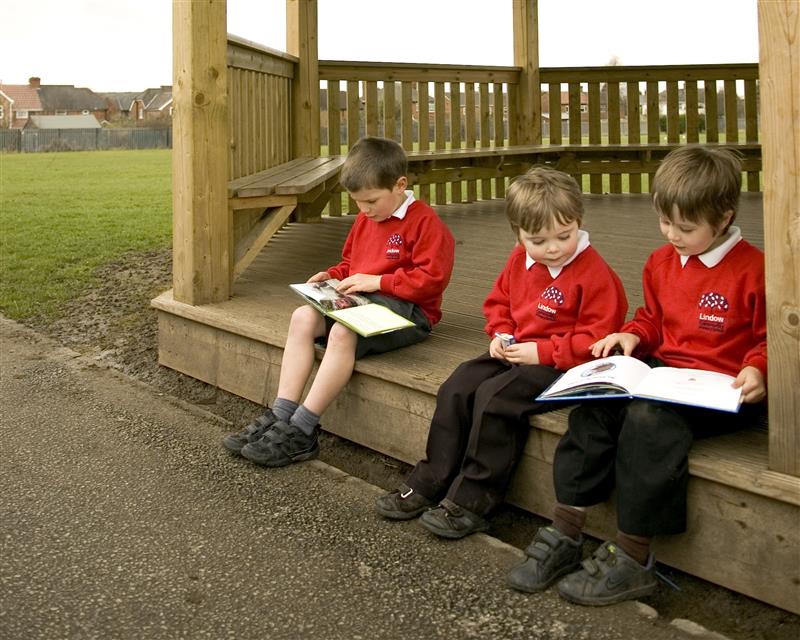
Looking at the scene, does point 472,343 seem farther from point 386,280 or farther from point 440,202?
point 440,202

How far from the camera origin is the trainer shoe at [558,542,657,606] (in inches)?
110

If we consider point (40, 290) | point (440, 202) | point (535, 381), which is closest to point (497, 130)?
point (440, 202)

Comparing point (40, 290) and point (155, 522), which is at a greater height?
point (40, 290)

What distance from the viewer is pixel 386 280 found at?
4.13 meters

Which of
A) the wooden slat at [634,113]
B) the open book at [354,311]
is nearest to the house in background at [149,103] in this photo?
the wooden slat at [634,113]

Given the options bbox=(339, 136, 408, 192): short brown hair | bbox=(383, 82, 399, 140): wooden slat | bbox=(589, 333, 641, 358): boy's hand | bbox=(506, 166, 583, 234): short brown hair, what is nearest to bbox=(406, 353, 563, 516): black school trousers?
bbox=(589, 333, 641, 358): boy's hand

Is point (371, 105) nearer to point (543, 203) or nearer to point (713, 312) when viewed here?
point (543, 203)

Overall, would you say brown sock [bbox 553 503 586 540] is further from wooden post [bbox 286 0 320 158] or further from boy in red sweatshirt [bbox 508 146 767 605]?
wooden post [bbox 286 0 320 158]

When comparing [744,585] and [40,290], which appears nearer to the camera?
[744,585]

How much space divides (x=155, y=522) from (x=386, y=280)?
1.28 m

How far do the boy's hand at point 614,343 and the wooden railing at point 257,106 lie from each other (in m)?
2.73

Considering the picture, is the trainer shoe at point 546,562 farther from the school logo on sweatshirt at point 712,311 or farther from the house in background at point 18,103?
the house in background at point 18,103

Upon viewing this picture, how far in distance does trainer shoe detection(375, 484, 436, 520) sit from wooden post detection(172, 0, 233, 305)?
2.03 m

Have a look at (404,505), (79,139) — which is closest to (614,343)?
(404,505)
